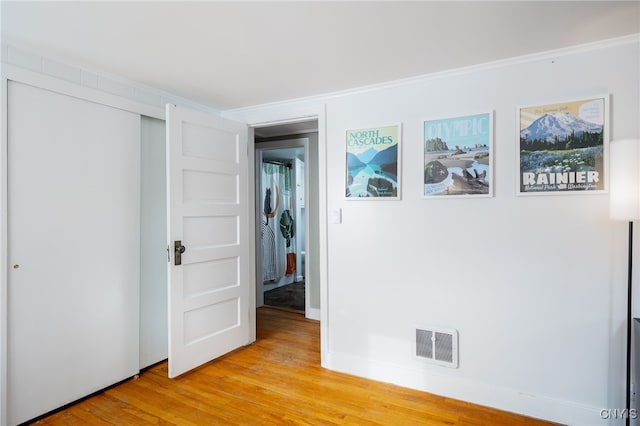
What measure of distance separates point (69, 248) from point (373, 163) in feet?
7.43

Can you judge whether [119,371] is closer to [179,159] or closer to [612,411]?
[179,159]

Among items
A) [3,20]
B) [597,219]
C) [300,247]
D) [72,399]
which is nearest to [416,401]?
[597,219]

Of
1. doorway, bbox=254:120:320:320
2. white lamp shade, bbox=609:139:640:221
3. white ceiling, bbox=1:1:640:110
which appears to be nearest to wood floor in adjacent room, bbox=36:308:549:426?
white lamp shade, bbox=609:139:640:221

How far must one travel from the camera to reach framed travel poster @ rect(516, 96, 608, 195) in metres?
2.09

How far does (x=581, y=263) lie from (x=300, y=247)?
5003 mm

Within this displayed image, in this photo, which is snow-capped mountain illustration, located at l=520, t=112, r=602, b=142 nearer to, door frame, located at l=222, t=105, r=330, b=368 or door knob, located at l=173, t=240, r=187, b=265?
door frame, located at l=222, t=105, r=330, b=368

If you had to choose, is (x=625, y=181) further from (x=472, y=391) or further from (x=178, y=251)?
(x=178, y=251)

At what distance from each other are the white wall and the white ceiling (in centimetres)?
22

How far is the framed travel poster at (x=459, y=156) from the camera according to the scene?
2.37m

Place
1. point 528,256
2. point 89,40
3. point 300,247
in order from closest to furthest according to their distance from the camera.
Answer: point 89,40, point 528,256, point 300,247

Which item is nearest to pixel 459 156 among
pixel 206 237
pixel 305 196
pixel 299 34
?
pixel 299 34

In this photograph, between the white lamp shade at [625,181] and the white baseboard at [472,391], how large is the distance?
1.21 meters

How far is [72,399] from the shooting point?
240 cm

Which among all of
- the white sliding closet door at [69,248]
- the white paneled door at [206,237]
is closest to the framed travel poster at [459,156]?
the white paneled door at [206,237]
